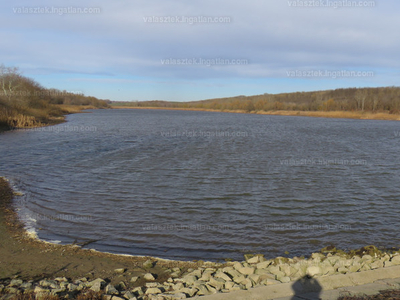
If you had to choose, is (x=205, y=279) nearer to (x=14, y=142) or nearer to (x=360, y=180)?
(x=360, y=180)

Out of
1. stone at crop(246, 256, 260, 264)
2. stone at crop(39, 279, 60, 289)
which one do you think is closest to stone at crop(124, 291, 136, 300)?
stone at crop(39, 279, 60, 289)

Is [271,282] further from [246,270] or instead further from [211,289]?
[211,289]

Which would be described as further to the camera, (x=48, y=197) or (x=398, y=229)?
(x=48, y=197)

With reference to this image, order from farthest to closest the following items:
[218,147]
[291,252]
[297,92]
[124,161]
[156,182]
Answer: [297,92]
[218,147]
[124,161]
[156,182]
[291,252]

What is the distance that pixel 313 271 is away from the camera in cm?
550

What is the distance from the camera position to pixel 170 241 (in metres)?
7.80

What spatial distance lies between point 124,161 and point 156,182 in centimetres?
541

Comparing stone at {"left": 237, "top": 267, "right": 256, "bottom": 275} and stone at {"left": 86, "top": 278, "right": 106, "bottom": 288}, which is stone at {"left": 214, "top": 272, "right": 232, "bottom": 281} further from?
stone at {"left": 86, "top": 278, "right": 106, "bottom": 288}

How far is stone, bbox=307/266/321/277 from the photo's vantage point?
17.9 feet

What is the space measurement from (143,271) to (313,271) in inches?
119

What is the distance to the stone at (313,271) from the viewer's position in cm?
546

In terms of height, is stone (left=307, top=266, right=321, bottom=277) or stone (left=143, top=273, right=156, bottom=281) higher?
stone (left=307, top=266, right=321, bottom=277)

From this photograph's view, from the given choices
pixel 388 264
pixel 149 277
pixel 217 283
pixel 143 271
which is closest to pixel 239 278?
pixel 217 283

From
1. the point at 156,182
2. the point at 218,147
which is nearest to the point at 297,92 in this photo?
the point at 218,147
